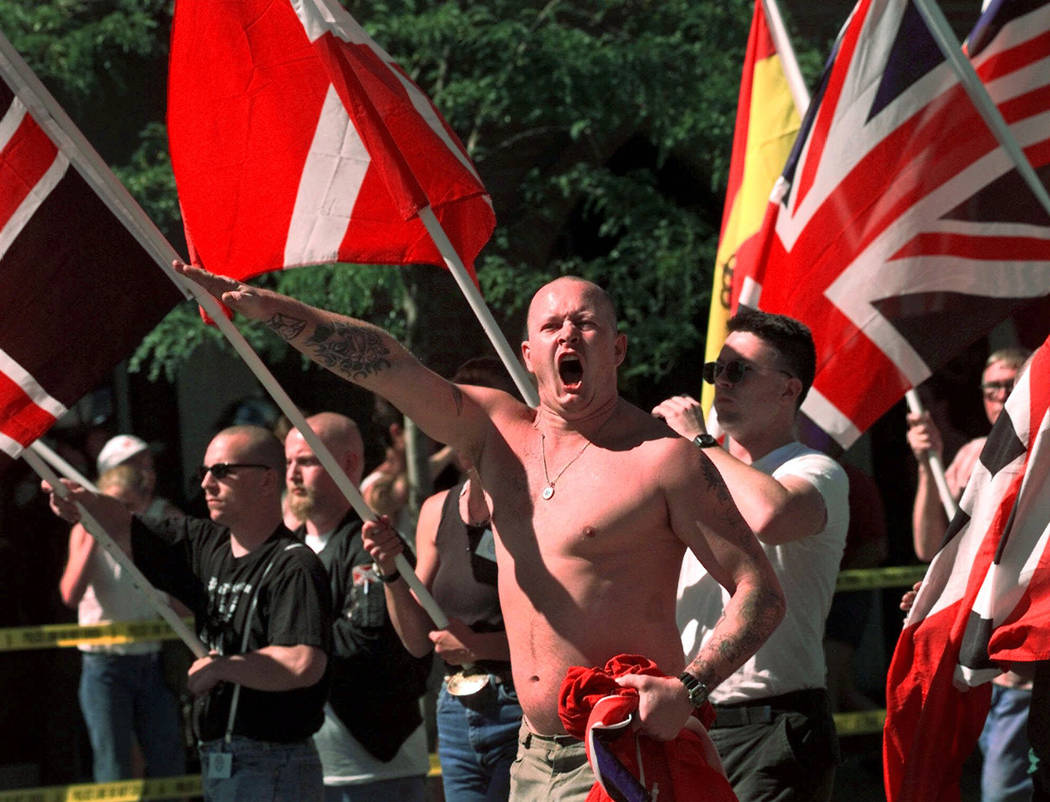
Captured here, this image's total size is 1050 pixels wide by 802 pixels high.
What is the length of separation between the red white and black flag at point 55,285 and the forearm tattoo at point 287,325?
1.22 meters

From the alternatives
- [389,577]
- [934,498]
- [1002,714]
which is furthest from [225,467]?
[1002,714]

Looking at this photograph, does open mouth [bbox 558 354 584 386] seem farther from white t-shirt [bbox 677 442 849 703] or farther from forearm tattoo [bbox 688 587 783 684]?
white t-shirt [bbox 677 442 849 703]

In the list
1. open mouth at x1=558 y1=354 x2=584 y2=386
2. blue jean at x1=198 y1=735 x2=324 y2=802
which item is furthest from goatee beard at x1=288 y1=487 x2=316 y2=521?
open mouth at x1=558 y1=354 x2=584 y2=386

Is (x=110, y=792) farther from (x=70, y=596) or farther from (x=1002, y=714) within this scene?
(x=1002, y=714)

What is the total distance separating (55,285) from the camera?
523 cm

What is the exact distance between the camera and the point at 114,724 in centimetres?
846

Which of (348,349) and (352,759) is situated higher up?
(348,349)

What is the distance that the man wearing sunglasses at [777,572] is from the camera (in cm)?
483

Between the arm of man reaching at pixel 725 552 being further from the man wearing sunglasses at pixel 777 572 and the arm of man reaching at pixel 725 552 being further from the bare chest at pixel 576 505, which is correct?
the man wearing sunglasses at pixel 777 572

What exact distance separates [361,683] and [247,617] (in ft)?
1.96

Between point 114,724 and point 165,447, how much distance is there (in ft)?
10.7

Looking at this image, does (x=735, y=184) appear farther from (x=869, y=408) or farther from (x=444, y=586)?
(x=444, y=586)

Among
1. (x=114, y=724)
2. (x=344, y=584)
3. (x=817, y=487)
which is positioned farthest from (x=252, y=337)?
(x=817, y=487)

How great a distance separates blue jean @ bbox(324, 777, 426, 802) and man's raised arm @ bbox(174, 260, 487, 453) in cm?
226
